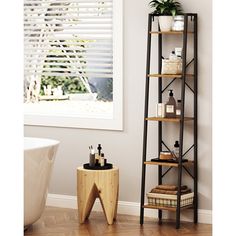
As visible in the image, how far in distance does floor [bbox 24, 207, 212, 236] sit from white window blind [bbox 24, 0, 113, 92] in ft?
4.38

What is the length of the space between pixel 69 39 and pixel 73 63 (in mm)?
237

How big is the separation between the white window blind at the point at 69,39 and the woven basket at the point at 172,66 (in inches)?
32.5

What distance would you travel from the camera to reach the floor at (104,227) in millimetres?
5055

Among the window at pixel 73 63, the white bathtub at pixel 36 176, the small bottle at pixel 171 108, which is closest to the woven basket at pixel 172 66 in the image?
the small bottle at pixel 171 108

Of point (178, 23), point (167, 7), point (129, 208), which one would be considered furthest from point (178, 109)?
point (129, 208)

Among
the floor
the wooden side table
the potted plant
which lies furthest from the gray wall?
the wooden side table

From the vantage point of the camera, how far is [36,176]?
490 centimetres

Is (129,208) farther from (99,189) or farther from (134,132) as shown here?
(134,132)

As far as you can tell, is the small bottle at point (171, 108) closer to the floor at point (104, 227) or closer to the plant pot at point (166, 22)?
the plant pot at point (166, 22)

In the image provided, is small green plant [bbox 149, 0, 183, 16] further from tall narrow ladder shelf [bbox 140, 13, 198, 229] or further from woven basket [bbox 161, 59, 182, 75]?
woven basket [bbox 161, 59, 182, 75]

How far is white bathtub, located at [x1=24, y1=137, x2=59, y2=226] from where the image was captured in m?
4.80
